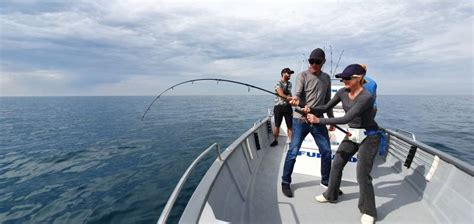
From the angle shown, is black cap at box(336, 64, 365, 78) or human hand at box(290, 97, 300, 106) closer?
black cap at box(336, 64, 365, 78)

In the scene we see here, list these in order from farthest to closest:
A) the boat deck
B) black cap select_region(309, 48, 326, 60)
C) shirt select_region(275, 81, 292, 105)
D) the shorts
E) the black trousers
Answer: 1. the shorts
2. shirt select_region(275, 81, 292, 105)
3. black cap select_region(309, 48, 326, 60)
4. the boat deck
5. the black trousers

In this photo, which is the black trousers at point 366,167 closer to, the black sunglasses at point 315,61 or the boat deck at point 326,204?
the boat deck at point 326,204

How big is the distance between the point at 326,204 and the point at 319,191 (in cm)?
45

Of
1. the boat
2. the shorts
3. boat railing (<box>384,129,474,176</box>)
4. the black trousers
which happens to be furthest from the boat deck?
the shorts

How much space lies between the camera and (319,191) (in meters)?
3.72

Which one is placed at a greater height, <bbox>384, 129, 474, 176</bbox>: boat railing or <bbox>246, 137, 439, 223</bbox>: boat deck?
<bbox>384, 129, 474, 176</bbox>: boat railing

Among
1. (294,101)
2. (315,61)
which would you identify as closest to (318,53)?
(315,61)

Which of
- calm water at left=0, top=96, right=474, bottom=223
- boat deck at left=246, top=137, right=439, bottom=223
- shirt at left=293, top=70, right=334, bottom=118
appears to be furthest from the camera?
calm water at left=0, top=96, right=474, bottom=223

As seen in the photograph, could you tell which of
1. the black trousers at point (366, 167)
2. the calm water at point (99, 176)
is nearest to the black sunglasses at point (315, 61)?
the black trousers at point (366, 167)

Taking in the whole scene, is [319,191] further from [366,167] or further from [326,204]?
[366,167]

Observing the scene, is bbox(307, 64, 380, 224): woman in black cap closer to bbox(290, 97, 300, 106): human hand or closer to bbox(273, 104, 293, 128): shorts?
bbox(290, 97, 300, 106): human hand

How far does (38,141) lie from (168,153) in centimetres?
1100

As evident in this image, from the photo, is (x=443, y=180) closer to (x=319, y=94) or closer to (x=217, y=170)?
(x=319, y=94)

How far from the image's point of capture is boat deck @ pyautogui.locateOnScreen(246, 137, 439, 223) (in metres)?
2.96
